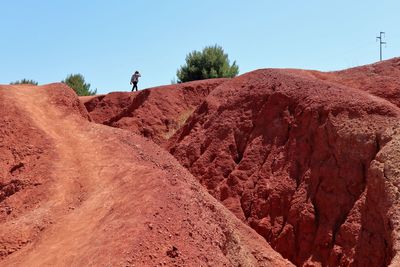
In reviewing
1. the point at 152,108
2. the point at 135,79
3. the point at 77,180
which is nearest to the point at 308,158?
the point at 77,180

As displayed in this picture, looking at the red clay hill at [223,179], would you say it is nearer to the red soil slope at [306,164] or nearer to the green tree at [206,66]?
the red soil slope at [306,164]

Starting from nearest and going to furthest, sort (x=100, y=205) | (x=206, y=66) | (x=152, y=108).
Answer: (x=100, y=205) → (x=152, y=108) → (x=206, y=66)

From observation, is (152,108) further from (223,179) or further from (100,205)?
(100,205)

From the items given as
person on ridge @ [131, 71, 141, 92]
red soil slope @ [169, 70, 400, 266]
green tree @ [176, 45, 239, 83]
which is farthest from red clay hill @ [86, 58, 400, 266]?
green tree @ [176, 45, 239, 83]

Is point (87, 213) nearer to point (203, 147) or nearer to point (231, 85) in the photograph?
point (203, 147)

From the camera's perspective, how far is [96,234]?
27.8ft

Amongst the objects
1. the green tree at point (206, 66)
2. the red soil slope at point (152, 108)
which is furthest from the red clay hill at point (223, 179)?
the green tree at point (206, 66)

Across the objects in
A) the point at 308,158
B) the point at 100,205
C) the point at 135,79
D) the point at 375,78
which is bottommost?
the point at 100,205

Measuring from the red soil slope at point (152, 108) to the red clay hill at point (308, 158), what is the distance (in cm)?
509

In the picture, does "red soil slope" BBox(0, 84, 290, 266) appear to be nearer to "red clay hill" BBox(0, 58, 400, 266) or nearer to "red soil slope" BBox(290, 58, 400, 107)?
"red clay hill" BBox(0, 58, 400, 266)

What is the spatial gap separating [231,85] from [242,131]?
2680 millimetres

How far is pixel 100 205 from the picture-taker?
950 centimetres

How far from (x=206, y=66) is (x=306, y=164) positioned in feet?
86.3

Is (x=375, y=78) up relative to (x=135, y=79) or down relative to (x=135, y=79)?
down
